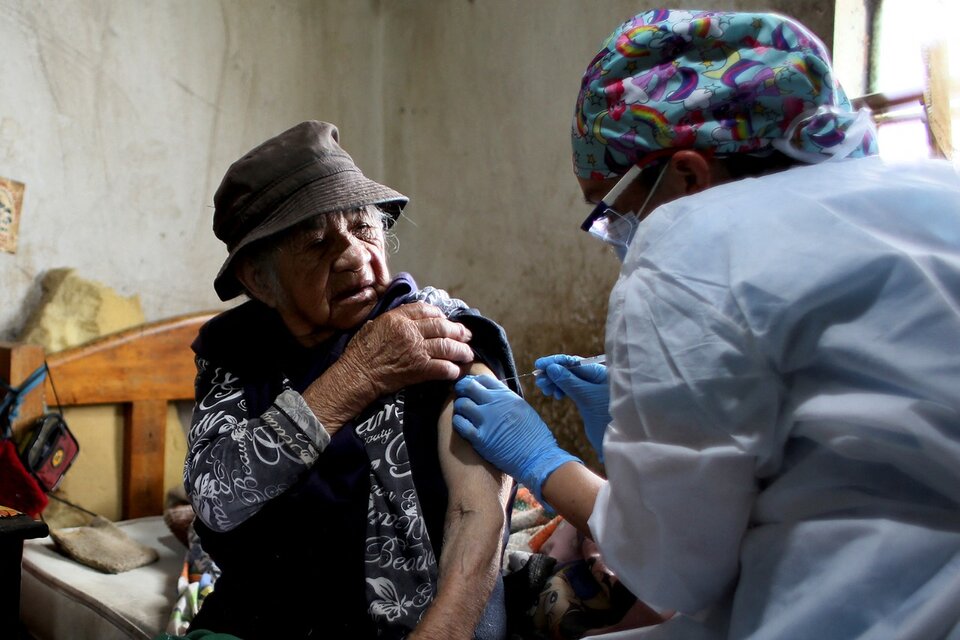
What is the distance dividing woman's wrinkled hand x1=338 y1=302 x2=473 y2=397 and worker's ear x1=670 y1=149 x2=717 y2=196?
60 cm

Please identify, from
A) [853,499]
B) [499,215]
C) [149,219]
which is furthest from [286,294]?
[499,215]

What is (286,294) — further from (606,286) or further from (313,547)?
(606,286)

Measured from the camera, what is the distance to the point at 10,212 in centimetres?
252

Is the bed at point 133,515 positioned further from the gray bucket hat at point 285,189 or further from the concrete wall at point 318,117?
the gray bucket hat at point 285,189

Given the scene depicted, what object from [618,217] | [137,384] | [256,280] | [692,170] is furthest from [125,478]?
[692,170]

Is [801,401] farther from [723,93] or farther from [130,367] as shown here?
[130,367]

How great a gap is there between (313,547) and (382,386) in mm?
320

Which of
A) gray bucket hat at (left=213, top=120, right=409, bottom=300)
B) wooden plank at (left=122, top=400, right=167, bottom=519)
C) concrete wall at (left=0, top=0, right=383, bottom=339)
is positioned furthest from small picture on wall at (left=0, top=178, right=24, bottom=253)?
gray bucket hat at (left=213, top=120, right=409, bottom=300)

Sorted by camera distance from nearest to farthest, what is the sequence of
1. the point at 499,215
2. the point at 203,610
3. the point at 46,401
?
the point at 203,610
the point at 46,401
the point at 499,215

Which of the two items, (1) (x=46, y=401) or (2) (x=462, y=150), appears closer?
(1) (x=46, y=401)

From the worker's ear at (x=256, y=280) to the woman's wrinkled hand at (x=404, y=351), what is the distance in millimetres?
252

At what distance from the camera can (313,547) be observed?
1.31 metres

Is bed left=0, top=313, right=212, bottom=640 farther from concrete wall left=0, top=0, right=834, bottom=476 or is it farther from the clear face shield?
the clear face shield

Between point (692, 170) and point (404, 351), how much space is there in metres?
0.64
